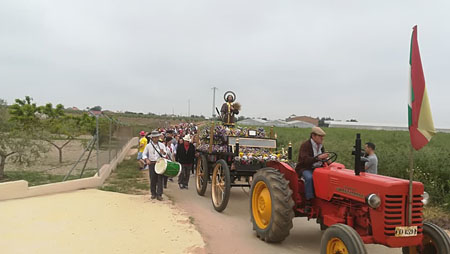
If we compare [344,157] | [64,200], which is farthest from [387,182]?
[344,157]

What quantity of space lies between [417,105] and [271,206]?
2.66 metres

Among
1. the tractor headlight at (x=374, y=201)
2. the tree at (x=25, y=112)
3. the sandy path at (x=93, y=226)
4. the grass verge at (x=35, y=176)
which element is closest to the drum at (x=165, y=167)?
the sandy path at (x=93, y=226)

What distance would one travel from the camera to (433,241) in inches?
168

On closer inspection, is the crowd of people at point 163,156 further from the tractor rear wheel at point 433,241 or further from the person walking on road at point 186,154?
the tractor rear wheel at point 433,241

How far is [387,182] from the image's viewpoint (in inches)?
163

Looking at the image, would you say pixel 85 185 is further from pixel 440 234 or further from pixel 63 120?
pixel 63 120

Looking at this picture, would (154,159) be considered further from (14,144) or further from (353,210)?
(353,210)

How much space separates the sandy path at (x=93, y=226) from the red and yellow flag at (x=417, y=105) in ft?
10.6

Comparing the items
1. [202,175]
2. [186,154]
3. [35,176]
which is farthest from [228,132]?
[35,176]

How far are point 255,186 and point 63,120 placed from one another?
46.2ft

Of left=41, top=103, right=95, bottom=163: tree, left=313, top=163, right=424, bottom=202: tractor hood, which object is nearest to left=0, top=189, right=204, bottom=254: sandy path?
left=313, top=163, right=424, bottom=202: tractor hood

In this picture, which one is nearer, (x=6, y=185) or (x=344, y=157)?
(x=6, y=185)

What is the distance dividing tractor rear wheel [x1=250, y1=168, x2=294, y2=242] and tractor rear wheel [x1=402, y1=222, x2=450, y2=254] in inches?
65.2

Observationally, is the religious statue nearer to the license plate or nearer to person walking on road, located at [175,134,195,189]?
person walking on road, located at [175,134,195,189]
